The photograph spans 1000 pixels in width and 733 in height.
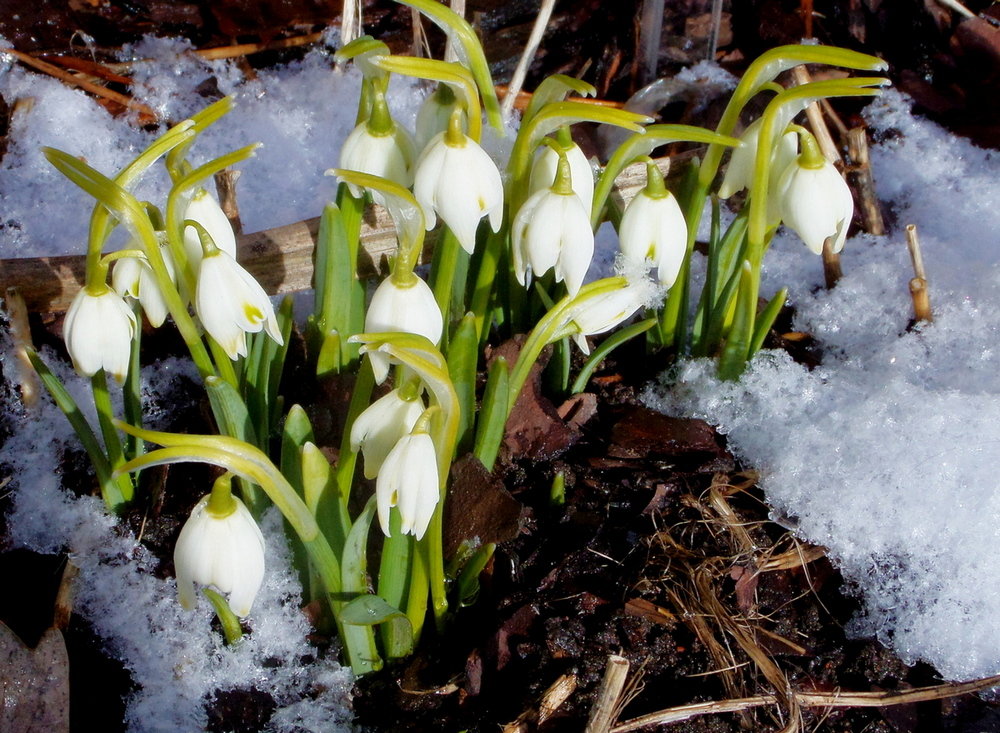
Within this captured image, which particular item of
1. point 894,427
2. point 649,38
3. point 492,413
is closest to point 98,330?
point 492,413

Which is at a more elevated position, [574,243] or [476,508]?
[574,243]

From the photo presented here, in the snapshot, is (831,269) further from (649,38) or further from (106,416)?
(106,416)

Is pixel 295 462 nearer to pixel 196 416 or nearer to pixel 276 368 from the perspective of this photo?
pixel 276 368

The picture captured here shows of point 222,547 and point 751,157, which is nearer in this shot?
point 222,547

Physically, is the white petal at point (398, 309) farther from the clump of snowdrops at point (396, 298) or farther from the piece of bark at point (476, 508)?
the piece of bark at point (476, 508)

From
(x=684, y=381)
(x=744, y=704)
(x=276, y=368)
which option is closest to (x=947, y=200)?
(x=684, y=381)

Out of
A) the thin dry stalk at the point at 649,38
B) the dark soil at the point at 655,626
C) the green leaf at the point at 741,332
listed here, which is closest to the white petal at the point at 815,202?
the green leaf at the point at 741,332
